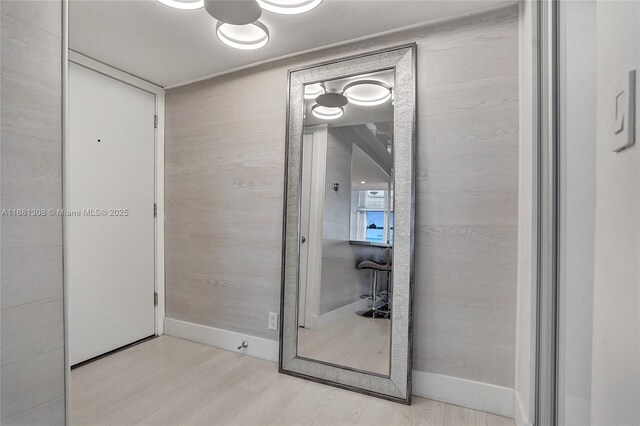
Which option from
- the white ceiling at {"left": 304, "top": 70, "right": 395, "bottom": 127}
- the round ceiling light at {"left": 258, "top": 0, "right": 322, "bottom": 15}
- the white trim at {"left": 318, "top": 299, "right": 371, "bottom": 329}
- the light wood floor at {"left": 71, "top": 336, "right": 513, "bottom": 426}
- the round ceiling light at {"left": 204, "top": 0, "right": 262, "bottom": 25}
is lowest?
the light wood floor at {"left": 71, "top": 336, "right": 513, "bottom": 426}

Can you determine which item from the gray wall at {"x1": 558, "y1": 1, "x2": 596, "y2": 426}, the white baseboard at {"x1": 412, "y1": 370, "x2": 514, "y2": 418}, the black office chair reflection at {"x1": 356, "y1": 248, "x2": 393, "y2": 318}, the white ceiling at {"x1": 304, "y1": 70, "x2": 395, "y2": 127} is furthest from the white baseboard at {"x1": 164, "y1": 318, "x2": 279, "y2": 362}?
the gray wall at {"x1": 558, "y1": 1, "x2": 596, "y2": 426}

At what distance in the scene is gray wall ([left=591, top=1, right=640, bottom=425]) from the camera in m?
0.65

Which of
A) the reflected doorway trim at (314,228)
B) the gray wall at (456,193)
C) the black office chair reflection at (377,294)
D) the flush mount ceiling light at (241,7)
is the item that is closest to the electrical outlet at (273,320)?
the gray wall at (456,193)

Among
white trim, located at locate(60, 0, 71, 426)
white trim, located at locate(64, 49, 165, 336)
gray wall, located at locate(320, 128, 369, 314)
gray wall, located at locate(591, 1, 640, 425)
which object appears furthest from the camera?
white trim, located at locate(64, 49, 165, 336)

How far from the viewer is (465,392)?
6.61ft

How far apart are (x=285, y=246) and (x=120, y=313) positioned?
4.96ft

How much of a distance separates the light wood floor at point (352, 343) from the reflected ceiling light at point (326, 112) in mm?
1328

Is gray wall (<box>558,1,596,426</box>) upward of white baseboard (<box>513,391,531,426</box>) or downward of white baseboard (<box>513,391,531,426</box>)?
upward

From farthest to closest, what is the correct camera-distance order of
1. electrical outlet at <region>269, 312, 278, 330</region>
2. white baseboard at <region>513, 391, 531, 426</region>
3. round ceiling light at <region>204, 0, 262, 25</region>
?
1. electrical outlet at <region>269, 312, 278, 330</region>
2. round ceiling light at <region>204, 0, 262, 25</region>
3. white baseboard at <region>513, 391, 531, 426</region>

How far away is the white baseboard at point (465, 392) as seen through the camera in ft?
6.32

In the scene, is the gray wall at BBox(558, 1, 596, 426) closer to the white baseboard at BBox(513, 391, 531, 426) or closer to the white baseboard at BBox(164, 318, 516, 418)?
the white baseboard at BBox(513, 391, 531, 426)

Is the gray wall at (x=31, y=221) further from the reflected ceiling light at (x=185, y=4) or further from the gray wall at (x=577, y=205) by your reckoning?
the gray wall at (x=577, y=205)

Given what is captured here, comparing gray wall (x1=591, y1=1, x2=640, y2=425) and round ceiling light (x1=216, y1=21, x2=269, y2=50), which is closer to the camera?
gray wall (x1=591, y1=1, x2=640, y2=425)

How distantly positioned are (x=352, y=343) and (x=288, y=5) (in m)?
2.04
